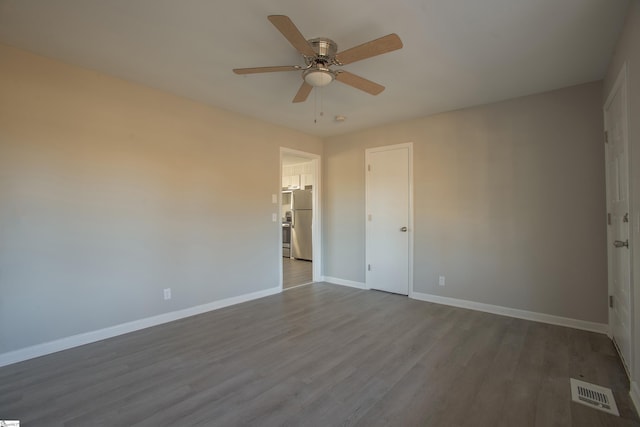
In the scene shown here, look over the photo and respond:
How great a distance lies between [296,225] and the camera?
25.6ft

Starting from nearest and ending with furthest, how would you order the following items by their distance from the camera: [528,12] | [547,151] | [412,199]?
[528,12], [547,151], [412,199]

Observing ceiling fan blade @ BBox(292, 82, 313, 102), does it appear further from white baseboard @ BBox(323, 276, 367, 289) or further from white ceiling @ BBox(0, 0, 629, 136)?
white baseboard @ BBox(323, 276, 367, 289)

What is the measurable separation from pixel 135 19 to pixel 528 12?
9.02 feet

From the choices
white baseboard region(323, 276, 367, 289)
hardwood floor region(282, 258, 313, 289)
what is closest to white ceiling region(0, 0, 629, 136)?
white baseboard region(323, 276, 367, 289)

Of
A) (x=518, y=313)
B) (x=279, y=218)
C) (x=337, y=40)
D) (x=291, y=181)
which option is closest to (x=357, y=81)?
(x=337, y=40)

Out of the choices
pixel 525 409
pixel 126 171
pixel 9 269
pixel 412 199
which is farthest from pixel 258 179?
pixel 525 409

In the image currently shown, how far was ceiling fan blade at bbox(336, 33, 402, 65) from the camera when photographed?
1.81 m

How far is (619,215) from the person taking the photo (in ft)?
8.20

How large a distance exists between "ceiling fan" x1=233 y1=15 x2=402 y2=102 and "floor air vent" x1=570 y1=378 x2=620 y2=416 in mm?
2620

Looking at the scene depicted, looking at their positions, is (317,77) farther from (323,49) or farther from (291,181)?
(291,181)

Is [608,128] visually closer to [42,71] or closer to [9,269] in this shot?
[42,71]

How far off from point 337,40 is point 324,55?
0.22 m

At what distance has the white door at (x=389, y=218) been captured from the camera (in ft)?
14.3

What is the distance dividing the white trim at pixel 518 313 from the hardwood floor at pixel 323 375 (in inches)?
4.4
